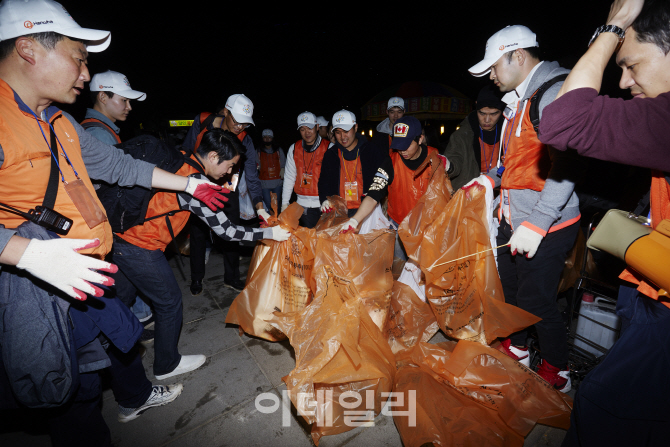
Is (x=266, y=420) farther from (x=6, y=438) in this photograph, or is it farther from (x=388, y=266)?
(x=6, y=438)

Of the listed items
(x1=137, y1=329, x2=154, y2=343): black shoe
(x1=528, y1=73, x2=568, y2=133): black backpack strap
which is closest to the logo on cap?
(x1=528, y1=73, x2=568, y2=133): black backpack strap

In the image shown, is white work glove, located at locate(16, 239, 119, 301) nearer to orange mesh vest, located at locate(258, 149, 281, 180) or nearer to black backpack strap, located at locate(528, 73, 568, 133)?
black backpack strap, located at locate(528, 73, 568, 133)

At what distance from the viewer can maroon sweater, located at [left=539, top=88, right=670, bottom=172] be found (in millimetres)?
795

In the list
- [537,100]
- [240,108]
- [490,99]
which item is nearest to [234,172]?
[240,108]

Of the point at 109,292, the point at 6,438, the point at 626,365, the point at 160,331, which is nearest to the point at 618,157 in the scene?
the point at 626,365

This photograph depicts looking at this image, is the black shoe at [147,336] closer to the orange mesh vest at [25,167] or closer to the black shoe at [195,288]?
the black shoe at [195,288]

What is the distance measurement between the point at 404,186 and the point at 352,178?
66cm

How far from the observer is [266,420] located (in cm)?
175

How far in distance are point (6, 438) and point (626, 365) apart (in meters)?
3.16

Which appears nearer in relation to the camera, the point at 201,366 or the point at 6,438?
the point at 6,438

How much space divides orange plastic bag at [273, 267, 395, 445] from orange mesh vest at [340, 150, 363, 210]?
1.39 metres

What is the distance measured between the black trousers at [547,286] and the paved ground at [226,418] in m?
0.46

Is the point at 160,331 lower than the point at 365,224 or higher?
lower

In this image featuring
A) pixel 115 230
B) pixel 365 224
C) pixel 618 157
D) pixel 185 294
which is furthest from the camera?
pixel 185 294
